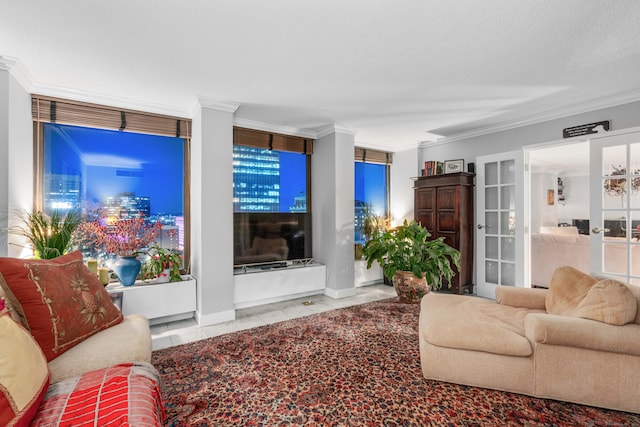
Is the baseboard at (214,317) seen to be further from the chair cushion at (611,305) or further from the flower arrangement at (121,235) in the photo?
the chair cushion at (611,305)

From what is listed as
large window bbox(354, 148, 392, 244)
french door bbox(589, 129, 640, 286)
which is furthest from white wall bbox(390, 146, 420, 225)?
french door bbox(589, 129, 640, 286)

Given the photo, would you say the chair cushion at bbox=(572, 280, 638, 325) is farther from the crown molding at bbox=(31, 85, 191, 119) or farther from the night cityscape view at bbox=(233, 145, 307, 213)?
the crown molding at bbox=(31, 85, 191, 119)

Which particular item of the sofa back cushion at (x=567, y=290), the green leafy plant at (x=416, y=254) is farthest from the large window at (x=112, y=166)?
the sofa back cushion at (x=567, y=290)

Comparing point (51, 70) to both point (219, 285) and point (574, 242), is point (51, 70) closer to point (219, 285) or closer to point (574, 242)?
point (219, 285)

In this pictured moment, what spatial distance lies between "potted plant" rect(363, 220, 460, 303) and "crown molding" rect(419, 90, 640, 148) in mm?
1692

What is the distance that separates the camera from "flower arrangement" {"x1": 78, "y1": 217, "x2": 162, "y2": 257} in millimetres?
3000

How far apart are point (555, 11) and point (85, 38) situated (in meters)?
3.10

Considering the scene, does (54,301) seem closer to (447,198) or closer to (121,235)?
(121,235)

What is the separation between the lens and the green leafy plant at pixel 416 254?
383cm

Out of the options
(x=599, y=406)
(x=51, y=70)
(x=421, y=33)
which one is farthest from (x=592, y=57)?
(x=51, y=70)

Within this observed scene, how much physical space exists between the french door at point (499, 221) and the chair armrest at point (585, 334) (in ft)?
7.86

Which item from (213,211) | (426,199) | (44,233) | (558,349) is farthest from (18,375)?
(426,199)

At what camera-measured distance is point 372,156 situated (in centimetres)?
530

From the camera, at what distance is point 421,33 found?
2.05m
